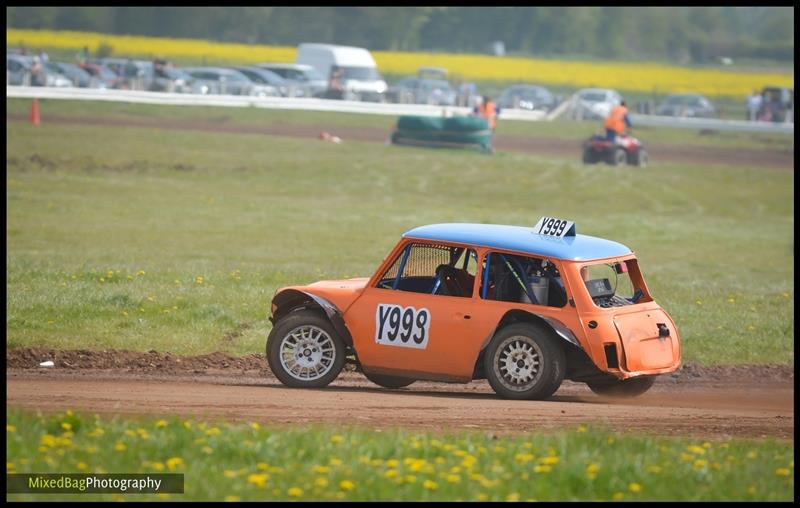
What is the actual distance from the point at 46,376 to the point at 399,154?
94.2 feet

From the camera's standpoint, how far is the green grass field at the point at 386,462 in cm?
701

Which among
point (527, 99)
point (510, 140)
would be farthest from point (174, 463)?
point (527, 99)

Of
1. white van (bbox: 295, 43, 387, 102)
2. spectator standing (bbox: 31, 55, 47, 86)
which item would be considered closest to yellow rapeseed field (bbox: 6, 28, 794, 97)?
white van (bbox: 295, 43, 387, 102)

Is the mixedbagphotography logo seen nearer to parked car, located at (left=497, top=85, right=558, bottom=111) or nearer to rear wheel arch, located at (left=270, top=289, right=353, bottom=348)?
rear wheel arch, located at (left=270, top=289, right=353, bottom=348)

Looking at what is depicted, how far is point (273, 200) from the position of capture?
105ft

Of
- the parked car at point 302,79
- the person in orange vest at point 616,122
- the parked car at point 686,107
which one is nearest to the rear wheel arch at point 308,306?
the person in orange vest at point 616,122

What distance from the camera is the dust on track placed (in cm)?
4481

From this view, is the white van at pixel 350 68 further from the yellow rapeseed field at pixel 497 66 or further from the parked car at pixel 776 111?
the parked car at pixel 776 111

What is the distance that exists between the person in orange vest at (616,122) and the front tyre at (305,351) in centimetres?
2928

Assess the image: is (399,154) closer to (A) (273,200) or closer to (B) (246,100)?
(A) (273,200)

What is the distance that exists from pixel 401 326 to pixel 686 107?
196ft

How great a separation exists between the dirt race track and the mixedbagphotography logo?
219cm

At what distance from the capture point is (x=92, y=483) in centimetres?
688

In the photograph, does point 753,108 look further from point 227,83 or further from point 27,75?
point 27,75
